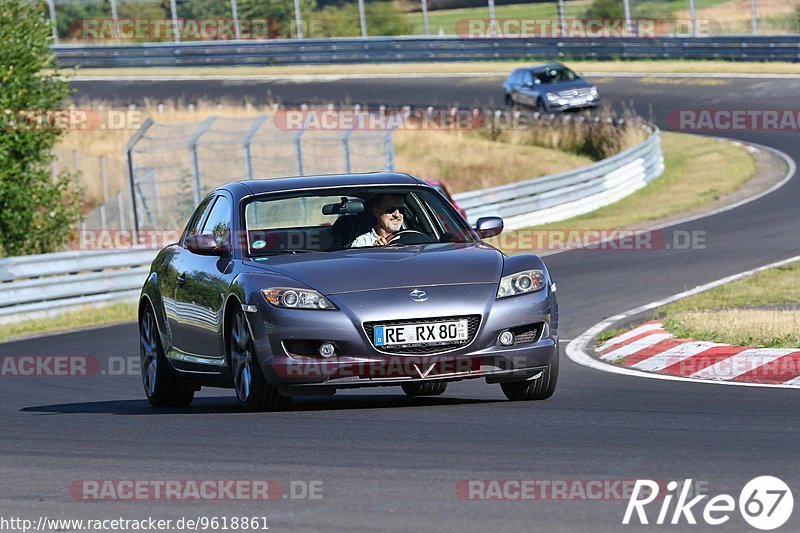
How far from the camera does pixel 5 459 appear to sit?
25.4 ft

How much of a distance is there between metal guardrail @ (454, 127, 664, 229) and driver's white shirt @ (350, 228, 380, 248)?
15.7 metres

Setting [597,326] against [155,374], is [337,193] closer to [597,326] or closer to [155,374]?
[155,374]

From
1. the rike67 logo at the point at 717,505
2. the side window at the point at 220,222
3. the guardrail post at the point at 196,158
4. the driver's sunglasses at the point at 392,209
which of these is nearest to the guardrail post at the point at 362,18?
the guardrail post at the point at 196,158

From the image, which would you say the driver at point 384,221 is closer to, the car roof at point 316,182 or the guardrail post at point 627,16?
the car roof at point 316,182

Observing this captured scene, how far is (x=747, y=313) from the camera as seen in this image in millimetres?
13805

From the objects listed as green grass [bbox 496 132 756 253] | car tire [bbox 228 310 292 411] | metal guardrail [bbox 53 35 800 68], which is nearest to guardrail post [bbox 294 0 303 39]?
metal guardrail [bbox 53 35 800 68]

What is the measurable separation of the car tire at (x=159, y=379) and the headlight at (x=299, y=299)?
204 cm

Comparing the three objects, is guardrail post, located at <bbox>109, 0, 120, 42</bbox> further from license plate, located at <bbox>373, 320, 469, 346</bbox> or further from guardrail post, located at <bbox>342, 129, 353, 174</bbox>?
license plate, located at <bbox>373, 320, 469, 346</bbox>

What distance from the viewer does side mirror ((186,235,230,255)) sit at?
9.52m

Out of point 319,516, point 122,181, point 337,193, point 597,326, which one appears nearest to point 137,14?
point 122,181

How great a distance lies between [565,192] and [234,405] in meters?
18.5

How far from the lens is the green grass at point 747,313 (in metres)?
11.9

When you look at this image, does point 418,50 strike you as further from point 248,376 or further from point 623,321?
point 248,376

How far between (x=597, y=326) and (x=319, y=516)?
367 inches
